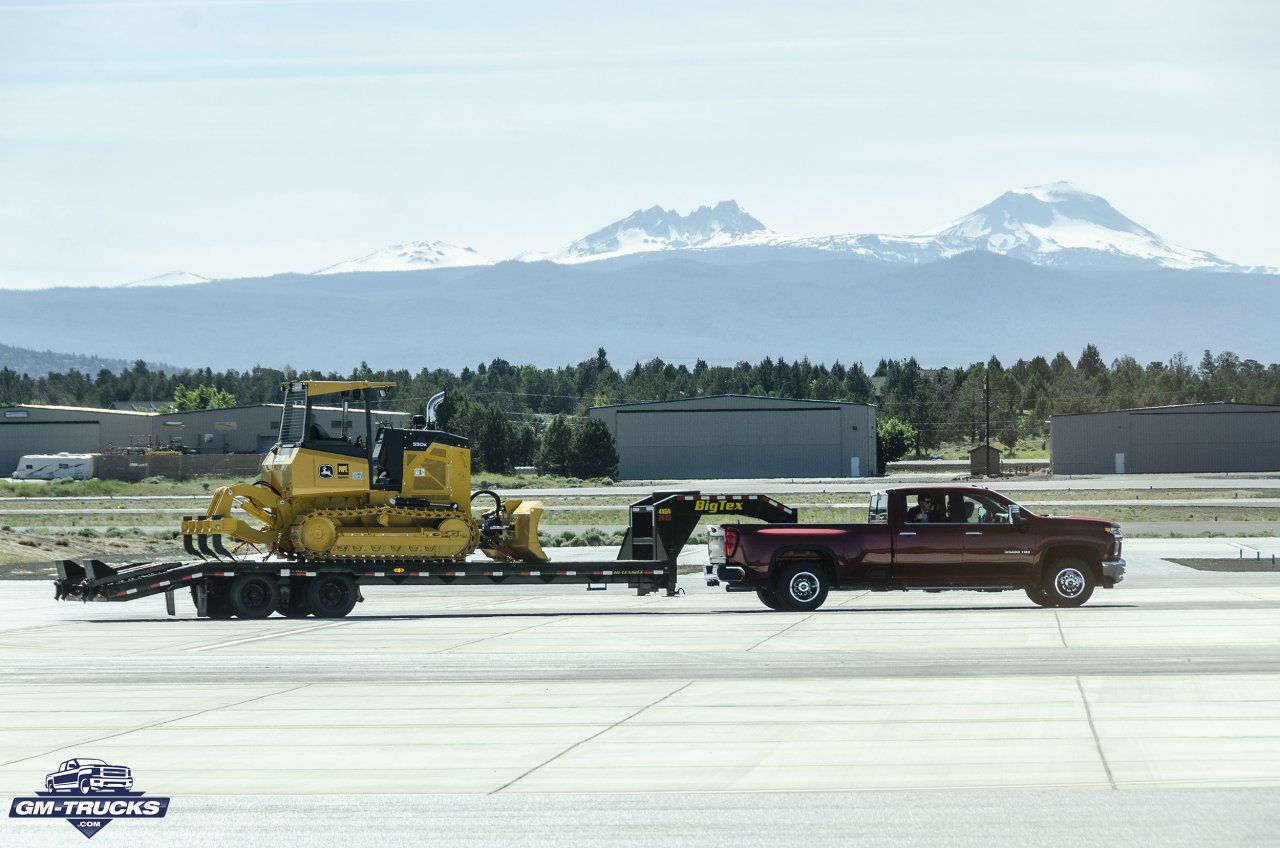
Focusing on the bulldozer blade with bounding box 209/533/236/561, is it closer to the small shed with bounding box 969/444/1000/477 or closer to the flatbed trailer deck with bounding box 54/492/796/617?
the flatbed trailer deck with bounding box 54/492/796/617

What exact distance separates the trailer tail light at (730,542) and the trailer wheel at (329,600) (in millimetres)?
6471

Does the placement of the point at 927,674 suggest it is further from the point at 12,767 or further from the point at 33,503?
the point at 33,503

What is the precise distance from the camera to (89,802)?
10719mm

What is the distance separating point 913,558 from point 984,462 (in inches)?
3357

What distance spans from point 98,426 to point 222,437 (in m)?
11.2

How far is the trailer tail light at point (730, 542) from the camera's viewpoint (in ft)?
78.0

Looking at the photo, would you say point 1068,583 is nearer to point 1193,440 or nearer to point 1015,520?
point 1015,520

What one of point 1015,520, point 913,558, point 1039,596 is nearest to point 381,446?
point 913,558

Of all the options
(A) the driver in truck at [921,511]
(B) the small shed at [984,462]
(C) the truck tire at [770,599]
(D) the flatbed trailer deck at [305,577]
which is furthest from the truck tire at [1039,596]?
(B) the small shed at [984,462]

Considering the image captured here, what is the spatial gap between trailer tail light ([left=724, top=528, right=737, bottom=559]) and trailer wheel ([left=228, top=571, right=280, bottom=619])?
779 cm

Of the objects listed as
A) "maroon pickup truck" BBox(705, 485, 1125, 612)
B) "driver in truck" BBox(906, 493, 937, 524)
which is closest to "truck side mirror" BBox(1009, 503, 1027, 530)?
"maroon pickup truck" BBox(705, 485, 1125, 612)

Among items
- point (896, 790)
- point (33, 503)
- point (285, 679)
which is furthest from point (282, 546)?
point (33, 503)

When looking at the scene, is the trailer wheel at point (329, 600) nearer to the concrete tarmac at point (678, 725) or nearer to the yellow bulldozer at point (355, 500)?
the yellow bulldozer at point (355, 500)

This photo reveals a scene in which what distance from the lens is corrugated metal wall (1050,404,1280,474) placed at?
112 meters
